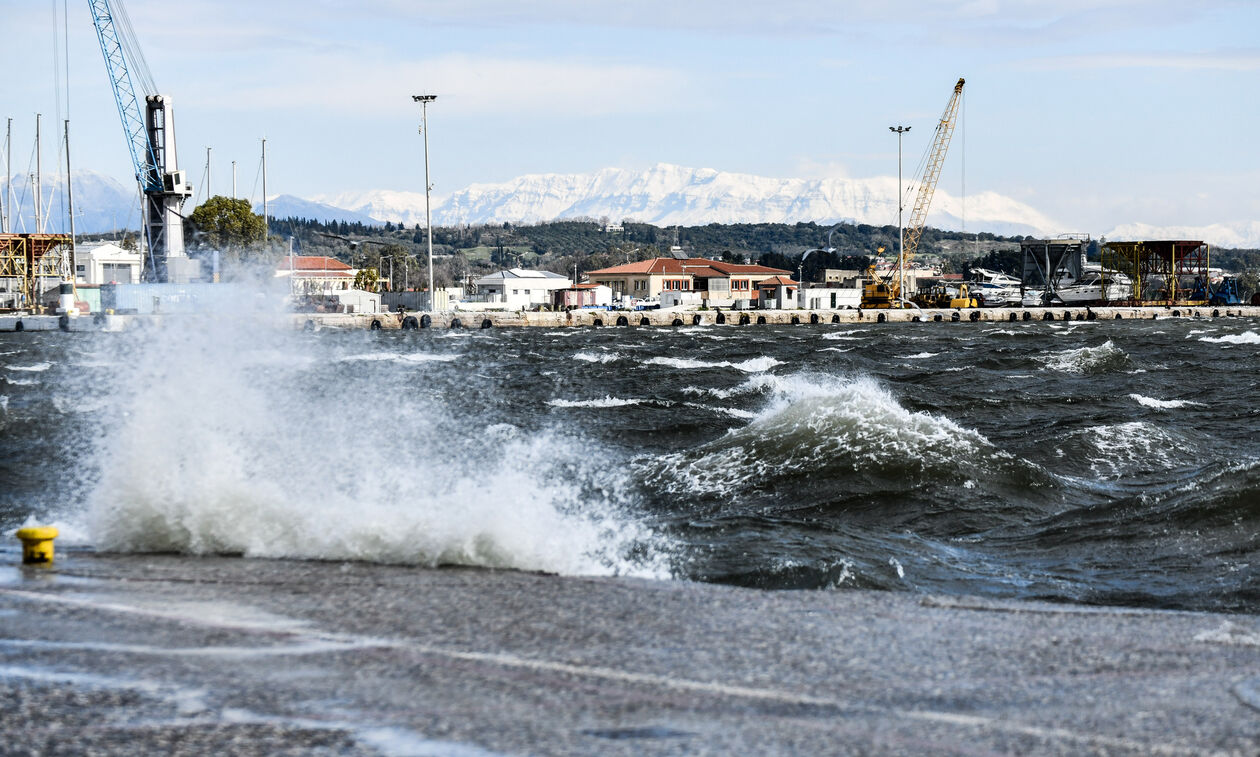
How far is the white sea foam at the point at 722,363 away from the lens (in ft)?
128

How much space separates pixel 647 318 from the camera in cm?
9962

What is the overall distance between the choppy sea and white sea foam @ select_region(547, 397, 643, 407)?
0.37ft

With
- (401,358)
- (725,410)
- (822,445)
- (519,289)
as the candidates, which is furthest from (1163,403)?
(519,289)

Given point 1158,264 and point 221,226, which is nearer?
point 221,226

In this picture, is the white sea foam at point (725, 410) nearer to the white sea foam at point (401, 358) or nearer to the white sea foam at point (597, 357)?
the white sea foam at point (597, 357)

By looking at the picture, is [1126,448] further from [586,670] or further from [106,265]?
[106,265]

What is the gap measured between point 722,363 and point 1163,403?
17.3m

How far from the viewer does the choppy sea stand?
9.80 m

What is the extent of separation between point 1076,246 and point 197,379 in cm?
13724

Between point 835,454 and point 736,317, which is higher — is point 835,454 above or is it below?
below

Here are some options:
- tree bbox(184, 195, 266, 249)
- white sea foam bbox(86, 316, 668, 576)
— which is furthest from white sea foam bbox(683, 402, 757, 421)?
tree bbox(184, 195, 266, 249)

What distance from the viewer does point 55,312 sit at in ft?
281

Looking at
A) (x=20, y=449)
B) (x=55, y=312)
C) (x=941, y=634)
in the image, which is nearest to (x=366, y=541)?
(x=941, y=634)

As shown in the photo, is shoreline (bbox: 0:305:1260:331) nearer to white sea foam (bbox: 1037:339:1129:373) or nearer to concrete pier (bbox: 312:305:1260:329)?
concrete pier (bbox: 312:305:1260:329)
